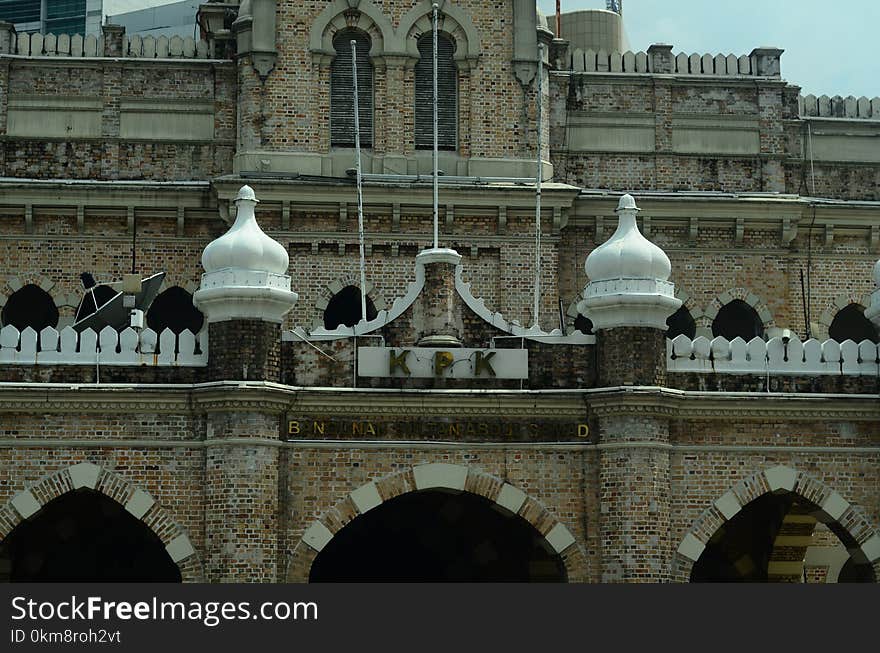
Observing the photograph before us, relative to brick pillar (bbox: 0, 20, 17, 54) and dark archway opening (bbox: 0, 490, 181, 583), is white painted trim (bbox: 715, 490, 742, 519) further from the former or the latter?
brick pillar (bbox: 0, 20, 17, 54)

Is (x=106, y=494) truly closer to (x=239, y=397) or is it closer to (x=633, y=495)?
(x=239, y=397)

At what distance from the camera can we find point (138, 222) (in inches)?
1742

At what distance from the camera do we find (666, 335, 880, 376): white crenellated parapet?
34.9 meters

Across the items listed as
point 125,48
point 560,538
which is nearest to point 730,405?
point 560,538

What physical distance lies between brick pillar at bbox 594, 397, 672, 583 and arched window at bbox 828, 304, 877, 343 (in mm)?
13033

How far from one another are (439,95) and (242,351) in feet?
42.1

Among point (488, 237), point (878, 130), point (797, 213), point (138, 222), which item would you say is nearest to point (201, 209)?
point (138, 222)

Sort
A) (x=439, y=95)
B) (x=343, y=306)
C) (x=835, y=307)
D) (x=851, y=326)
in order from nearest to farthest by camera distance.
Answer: (x=343, y=306) < (x=439, y=95) < (x=835, y=307) < (x=851, y=326)

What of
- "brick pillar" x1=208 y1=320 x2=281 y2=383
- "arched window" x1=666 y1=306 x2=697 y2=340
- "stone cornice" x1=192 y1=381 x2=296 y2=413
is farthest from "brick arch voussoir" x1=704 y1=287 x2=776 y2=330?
"stone cornice" x1=192 y1=381 x2=296 y2=413

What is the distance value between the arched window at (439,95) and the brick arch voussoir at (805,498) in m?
13.2

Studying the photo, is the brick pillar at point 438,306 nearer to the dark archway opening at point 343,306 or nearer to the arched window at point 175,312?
the dark archway opening at point 343,306

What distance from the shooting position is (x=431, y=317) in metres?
34.7

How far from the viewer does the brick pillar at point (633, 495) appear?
33.6 metres

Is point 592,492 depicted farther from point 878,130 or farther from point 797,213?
point 878,130
